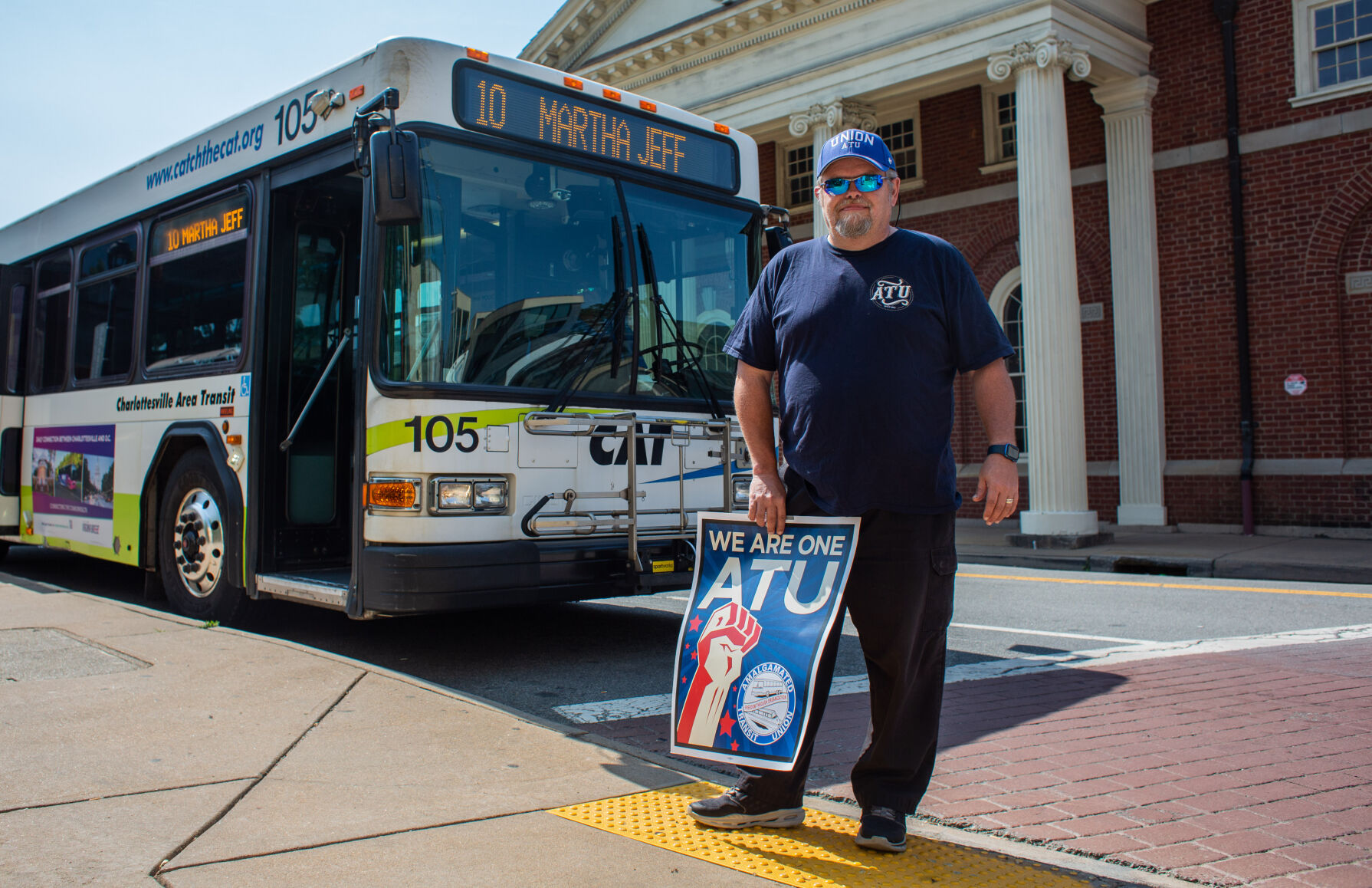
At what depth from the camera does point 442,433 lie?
210 inches

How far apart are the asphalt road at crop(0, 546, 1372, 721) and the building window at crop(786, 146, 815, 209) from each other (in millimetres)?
11191

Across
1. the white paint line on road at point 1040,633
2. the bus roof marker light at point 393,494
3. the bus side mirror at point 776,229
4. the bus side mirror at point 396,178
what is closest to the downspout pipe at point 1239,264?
the white paint line on road at point 1040,633

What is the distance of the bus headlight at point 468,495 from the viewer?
5316mm

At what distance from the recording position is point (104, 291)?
8.36 m

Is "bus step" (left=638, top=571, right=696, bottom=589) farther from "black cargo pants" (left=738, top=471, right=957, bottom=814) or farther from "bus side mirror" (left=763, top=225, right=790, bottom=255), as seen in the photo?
"black cargo pants" (left=738, top=471, right=957, bottom=814)

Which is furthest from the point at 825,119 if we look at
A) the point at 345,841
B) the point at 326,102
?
the point at 345,841

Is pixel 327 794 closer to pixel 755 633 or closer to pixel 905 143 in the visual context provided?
pixel 755 633

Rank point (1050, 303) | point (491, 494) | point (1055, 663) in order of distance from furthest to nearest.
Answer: point (1050, 303) → point (1055, 663) → point (491, 494)

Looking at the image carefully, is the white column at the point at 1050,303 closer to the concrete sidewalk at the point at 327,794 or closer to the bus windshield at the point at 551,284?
the bus windshield at the point at 551,284

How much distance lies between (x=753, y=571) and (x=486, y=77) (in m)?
3.59

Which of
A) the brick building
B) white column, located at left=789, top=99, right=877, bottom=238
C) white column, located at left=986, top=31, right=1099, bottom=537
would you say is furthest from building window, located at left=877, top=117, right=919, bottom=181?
white column, located at left=986, top=31, right=1099, bottom=537

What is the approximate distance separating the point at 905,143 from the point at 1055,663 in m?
14.3

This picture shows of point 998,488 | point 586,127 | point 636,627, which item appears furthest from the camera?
point 636,627

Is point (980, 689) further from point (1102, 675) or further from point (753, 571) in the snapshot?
point (753, 571)
